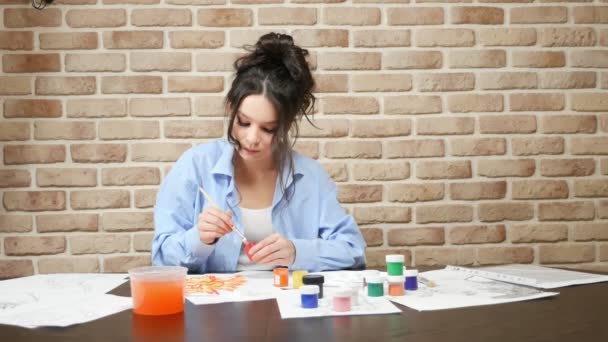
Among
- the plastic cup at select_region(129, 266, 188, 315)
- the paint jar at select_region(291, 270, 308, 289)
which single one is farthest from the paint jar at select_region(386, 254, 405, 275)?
the plastic cup at select_region(129, 266, 188, 315)

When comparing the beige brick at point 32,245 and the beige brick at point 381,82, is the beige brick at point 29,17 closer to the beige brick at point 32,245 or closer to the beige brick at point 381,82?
the beige brick at point 32,245

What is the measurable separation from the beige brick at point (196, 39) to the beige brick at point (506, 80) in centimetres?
100

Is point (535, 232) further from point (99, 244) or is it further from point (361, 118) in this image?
point (99, 244)

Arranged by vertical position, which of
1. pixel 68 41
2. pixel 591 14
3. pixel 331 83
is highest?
pixel 591 14

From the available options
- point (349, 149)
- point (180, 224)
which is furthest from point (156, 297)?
point (349, 149)

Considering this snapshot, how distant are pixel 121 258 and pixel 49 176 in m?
0.39

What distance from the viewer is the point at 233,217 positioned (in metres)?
1.78

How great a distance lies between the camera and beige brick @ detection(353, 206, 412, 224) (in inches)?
88.1

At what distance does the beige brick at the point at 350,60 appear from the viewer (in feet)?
7.28

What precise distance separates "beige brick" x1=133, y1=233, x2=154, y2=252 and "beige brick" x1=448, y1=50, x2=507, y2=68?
4.26 feet

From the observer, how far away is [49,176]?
2.16 m

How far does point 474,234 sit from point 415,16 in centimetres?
86

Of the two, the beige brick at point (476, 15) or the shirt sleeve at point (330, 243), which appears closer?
the shirt sleeve at point (330, 243)

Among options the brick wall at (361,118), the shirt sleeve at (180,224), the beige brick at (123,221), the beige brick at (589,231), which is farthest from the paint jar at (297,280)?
the beige brick at (589,231)
